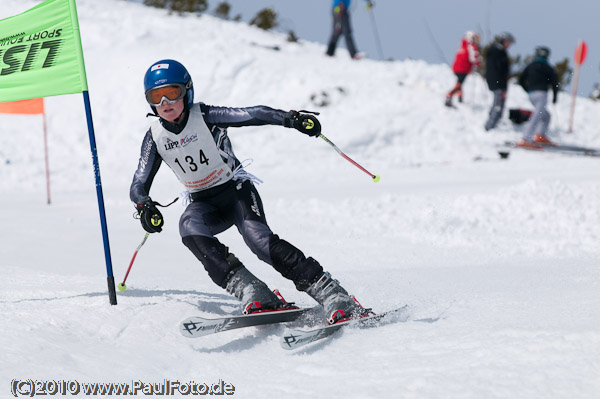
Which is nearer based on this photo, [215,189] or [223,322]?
[223,322]

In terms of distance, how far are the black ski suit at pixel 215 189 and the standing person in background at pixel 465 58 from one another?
37.5 feet

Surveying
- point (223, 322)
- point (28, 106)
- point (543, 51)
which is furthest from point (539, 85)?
point (223, 322)

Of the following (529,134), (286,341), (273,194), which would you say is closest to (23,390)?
(286,341)

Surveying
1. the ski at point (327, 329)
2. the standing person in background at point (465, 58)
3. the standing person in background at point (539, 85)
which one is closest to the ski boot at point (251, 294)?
the ski at point (327, 329)

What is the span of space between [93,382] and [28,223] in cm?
580

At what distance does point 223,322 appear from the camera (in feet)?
11.7

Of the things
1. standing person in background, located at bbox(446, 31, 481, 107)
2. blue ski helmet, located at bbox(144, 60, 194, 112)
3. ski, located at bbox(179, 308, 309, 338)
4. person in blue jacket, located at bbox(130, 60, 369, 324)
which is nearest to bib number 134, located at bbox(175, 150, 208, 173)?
person in blue jacket, located at bbox(130, 60, 369, 324)

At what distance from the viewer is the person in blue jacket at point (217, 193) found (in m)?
3.89

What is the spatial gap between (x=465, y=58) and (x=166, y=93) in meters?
11.8

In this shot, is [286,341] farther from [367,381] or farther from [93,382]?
[93,382]

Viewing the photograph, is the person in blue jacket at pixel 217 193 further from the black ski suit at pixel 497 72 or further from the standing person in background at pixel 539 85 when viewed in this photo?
the black ski suit at pixel 497 72

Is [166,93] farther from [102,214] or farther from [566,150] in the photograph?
[566,150]

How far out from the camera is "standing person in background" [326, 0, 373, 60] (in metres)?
15.9

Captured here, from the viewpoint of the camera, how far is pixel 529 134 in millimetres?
13430
